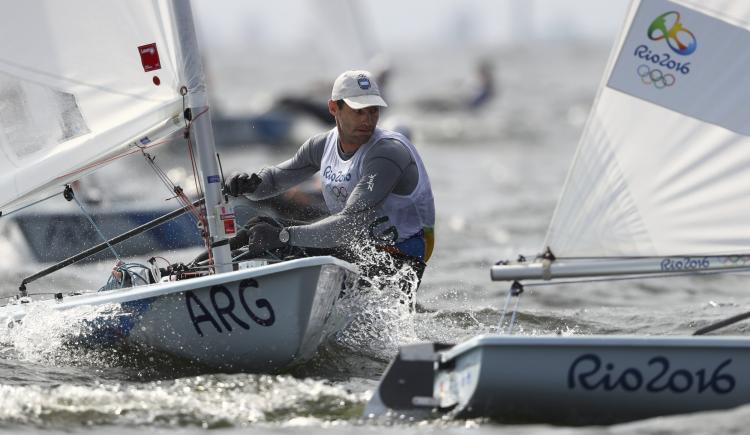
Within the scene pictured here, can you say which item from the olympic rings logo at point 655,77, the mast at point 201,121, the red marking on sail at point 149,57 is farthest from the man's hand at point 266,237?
the olympic rings logo at point 655,77

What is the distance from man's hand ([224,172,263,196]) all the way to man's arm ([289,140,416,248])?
0.43 meters

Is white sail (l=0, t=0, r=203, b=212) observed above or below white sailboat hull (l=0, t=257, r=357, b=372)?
above

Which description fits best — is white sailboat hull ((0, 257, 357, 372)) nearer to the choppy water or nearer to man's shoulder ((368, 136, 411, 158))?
the choppy water

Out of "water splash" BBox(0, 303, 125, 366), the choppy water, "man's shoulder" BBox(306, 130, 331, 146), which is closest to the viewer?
the choppy water

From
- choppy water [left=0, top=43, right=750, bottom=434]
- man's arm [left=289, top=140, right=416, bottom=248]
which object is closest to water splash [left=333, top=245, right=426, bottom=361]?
choppy water [left=0, top=43, right=750, bottom=434]

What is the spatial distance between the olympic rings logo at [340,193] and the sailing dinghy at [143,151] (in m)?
0.45

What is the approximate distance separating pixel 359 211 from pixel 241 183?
0.61 metres

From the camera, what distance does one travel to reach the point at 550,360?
3752mm

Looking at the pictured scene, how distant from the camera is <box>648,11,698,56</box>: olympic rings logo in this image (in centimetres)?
416

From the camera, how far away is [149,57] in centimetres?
475

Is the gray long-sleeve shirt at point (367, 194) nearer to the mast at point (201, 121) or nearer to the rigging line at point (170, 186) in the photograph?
the mast at point (201, 121)

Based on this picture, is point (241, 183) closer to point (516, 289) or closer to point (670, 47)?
point (516, 289)

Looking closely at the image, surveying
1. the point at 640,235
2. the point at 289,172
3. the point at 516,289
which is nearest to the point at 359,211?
the point at 289,172

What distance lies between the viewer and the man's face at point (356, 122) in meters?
4.91
